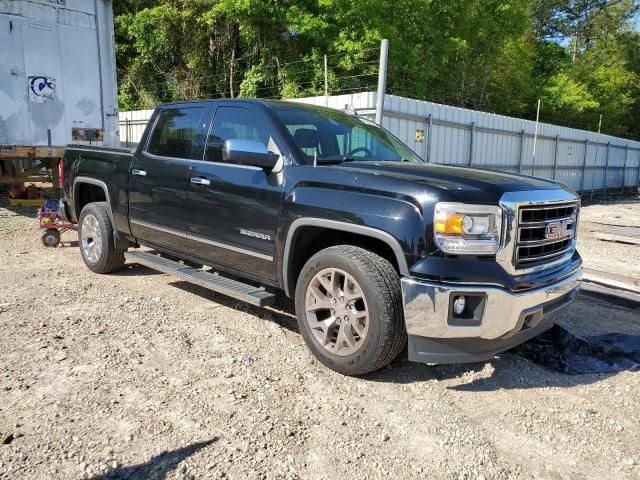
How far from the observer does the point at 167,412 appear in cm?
311

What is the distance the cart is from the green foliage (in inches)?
382

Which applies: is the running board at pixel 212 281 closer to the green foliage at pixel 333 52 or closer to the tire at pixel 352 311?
the tire at pixel 352 311

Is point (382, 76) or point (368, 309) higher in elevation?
point (382, 76)

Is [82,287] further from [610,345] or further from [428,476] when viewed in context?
[610,345]

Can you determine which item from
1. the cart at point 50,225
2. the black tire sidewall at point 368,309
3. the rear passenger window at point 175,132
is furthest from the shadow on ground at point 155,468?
the cart at point 50,225

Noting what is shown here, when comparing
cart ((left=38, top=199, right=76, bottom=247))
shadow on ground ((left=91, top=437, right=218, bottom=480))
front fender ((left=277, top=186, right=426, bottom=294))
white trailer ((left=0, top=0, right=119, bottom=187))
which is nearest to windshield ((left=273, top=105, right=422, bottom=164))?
front fender ((left=277, top=186, right=426, bottom=294))

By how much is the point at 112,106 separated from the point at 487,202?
342 inches

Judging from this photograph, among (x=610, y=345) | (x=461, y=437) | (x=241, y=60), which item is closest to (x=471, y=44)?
(x=241, y=60)

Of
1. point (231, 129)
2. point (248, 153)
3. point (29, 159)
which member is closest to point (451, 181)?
point (248, 153)

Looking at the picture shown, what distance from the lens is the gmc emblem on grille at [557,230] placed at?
138 inches

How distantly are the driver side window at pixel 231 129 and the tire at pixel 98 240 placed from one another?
1.86 metres

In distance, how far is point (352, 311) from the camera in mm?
3494

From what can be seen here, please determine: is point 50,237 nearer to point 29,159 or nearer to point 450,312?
point 29,159

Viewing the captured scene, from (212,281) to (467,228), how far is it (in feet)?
7.39
